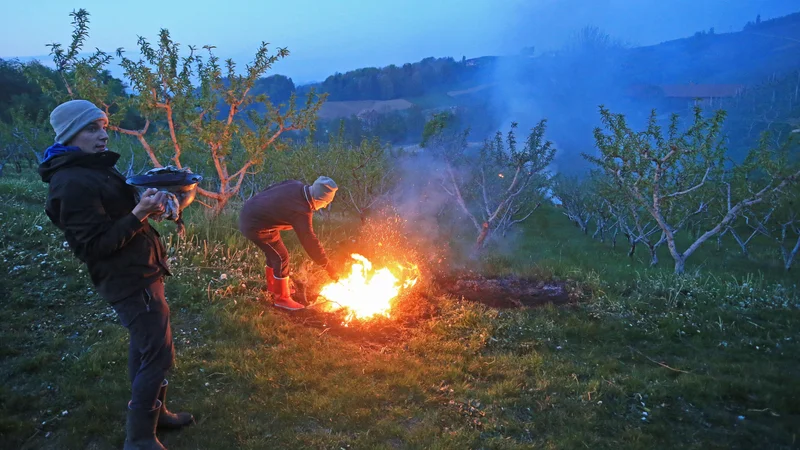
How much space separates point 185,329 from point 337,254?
331 cm

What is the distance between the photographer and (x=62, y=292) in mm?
5543

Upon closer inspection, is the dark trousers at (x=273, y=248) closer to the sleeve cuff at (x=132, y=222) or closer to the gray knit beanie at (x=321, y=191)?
the gray knit beanie at (x=321, y=191)

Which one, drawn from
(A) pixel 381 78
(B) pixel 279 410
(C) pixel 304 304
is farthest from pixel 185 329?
(A) pixel 381 78

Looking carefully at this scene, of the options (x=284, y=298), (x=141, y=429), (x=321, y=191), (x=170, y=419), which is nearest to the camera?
(x=141, y=429)

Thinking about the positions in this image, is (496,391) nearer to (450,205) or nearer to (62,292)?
(62,292)

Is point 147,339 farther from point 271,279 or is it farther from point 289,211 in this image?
point 271,279

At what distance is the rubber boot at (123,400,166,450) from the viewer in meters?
2.90

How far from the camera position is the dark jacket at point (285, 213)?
5113mm

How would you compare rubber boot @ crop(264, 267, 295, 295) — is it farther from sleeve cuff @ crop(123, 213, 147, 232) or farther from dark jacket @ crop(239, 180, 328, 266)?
sleeve cuff @ crop(123, 213, 147, 232)

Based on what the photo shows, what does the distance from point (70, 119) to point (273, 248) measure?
304 cm

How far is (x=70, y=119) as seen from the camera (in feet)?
8.38

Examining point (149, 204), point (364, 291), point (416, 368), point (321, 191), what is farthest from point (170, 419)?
point (364, 291)

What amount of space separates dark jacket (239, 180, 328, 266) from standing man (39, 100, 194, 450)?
219cm

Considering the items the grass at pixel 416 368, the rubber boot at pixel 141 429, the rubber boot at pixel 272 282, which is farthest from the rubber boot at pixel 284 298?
the rubber boot at pixel 141 429
